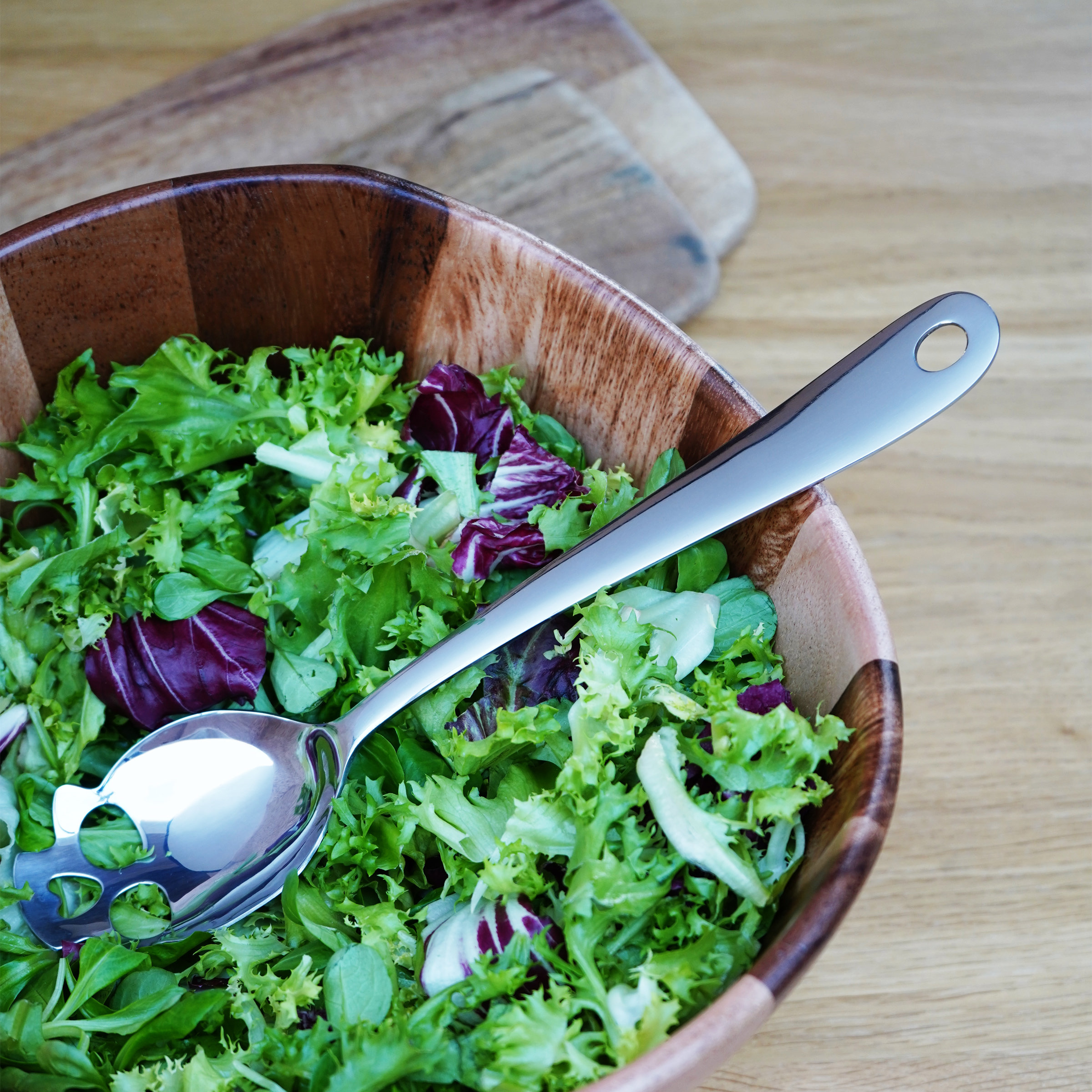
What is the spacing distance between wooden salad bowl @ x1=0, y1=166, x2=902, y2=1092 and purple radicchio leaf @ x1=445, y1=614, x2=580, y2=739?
7.5 inches

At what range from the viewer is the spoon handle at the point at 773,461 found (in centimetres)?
89

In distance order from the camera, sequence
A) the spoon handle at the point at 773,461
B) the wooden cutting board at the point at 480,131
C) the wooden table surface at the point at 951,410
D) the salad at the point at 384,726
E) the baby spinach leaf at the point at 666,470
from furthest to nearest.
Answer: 1. the wooden cutting board at the point at 480,131
2. the wooden table surface at the point at 951,410
3. the baby spinach leaf at the point at 666,470
4. the spoon handle at the point at 773,461
5. the salad at the point at 384,726

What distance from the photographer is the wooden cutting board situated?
158cm

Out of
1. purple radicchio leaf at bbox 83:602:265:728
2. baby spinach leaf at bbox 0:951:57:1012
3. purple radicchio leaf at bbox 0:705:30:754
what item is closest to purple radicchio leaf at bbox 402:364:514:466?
purple radicchio leaf at bbox 83:602:265:728

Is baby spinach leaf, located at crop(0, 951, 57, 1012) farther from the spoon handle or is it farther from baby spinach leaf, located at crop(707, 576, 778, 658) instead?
baby spinach leaf, located at crop(707, 576, 778, 658)

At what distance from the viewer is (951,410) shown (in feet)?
4.98

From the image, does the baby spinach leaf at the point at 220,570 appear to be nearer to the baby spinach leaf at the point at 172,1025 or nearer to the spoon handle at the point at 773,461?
the spoon handle at the point at 773,461

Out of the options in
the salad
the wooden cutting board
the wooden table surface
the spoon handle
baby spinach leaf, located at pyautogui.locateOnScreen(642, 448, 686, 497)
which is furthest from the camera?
the wooden cutting board

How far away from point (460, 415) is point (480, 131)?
2.50 feet

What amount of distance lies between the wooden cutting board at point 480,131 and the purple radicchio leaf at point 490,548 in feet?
2.07

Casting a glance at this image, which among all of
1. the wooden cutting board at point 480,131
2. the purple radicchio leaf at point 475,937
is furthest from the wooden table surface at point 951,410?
the purple radicchio leaf at point 475,937

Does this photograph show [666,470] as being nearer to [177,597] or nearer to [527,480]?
[527,480]

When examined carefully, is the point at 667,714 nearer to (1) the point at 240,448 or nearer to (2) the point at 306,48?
(1) the point at 240,448

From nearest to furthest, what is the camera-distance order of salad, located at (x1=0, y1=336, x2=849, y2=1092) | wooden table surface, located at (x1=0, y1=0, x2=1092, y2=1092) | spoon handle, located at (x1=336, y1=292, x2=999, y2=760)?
salad, located at (x1=0, y1=336, x2=849, y2=1092) → spoon handle, located at (x1=336, y1=292, x2=999, y2=760) → wooden table surface, located at (x1=0, y1=0, x2=1092, y2=1092)
